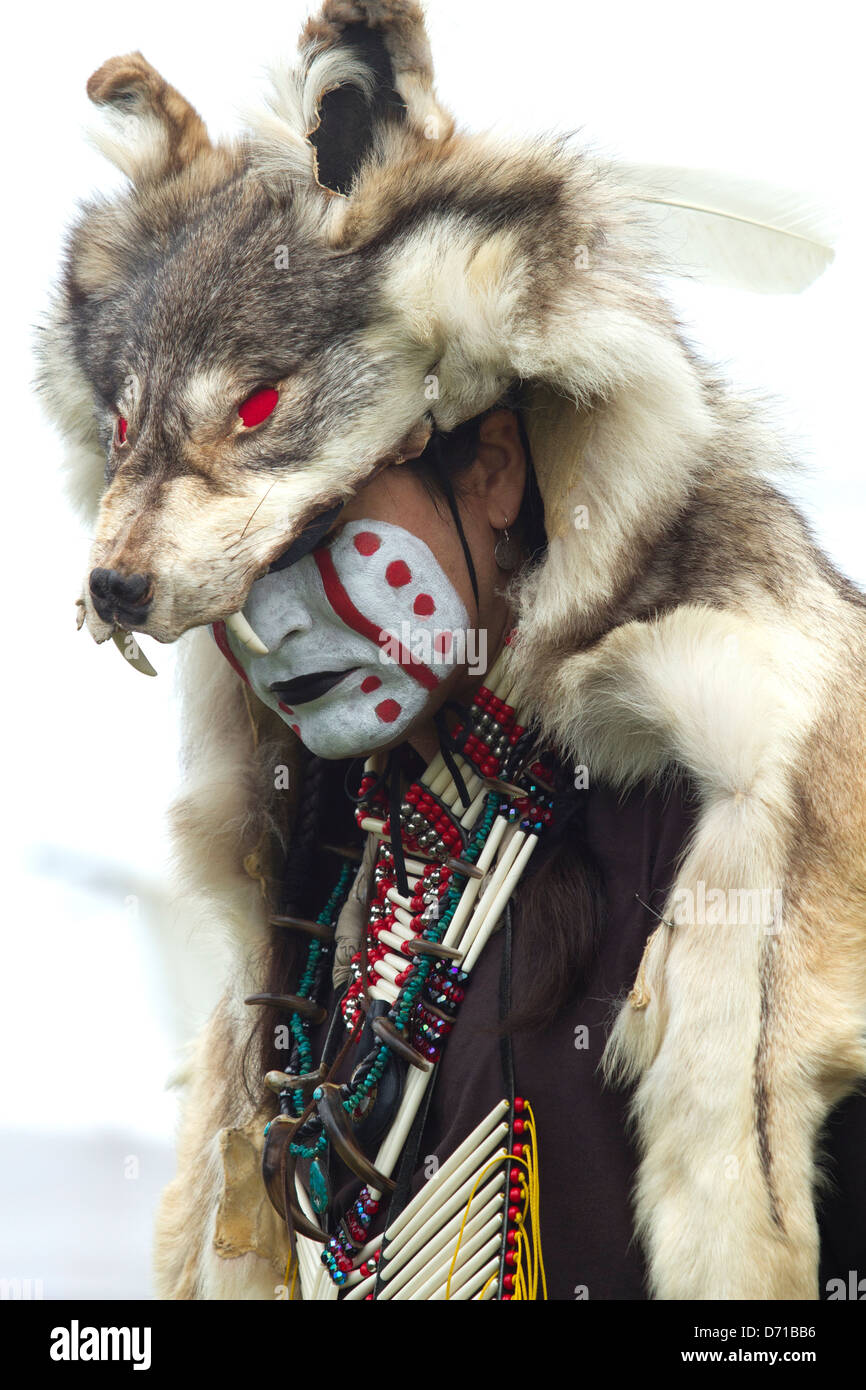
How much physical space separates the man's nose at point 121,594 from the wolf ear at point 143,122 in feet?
2.16

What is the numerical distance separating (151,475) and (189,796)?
0.73m

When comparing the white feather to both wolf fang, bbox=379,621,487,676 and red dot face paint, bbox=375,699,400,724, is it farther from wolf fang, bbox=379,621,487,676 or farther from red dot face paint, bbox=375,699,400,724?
red dot face paint, bbox=375,699,400,724

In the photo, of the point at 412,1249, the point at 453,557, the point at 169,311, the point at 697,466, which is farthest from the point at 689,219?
the point at 412,1249

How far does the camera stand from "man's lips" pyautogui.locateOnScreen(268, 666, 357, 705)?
185 centimetres

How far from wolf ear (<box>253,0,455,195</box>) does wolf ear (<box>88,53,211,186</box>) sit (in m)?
0.16

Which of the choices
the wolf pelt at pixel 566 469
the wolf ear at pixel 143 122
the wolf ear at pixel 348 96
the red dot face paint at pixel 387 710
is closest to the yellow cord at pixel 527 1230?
the wolf pelt at pixel 566 469

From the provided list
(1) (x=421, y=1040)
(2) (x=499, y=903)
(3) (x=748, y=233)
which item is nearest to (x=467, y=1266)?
(1) (x=421, y=1040)

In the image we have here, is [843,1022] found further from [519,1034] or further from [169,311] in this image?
[169,311]

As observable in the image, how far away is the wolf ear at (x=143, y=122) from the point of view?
1895 mm

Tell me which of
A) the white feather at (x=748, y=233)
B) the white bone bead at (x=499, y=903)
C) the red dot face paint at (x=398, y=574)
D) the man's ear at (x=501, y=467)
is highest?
the white feather at (x=748, y=233)

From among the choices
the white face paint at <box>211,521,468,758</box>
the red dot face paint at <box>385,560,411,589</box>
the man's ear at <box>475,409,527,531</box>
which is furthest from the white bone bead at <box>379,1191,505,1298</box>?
the man's ear at <box>475,409,527,531</box>

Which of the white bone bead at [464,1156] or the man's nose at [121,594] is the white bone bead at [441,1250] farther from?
the man's nose at [121,594]

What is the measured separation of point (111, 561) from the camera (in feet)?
5.39
